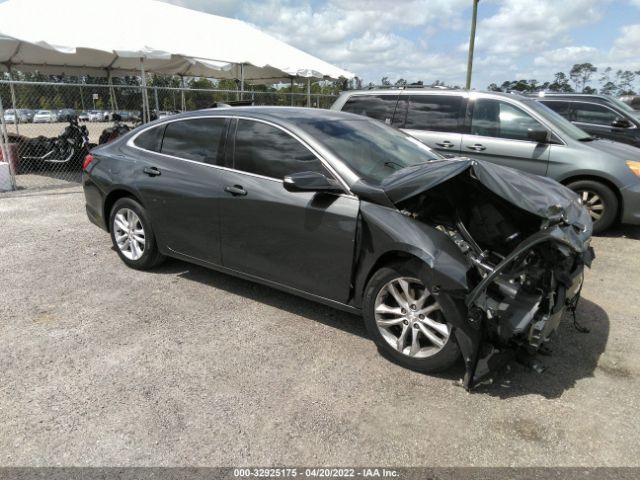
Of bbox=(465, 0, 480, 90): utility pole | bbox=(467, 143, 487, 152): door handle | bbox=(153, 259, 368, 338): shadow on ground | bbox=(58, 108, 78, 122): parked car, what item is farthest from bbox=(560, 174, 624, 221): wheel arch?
bbox=(465, 0, 480, 90): utility pole

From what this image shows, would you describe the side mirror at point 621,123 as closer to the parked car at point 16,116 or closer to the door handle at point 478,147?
the door handle at point 478,147

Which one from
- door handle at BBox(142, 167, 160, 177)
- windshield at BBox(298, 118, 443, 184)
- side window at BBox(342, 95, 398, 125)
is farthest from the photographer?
side window at BBox(342, 95, 398, 125)

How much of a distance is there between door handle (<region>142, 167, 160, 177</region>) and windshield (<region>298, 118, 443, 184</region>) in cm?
155

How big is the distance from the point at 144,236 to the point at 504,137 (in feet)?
16.4

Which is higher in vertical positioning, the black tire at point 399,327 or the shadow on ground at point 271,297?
the black tire at point 399,327

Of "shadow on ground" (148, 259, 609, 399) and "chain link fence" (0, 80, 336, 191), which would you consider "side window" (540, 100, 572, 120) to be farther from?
"chain link fence" (0, 80, 336, 191)

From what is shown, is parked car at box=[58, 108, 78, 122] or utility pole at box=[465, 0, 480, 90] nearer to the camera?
parked car at box=[58, 108, 78, 122]

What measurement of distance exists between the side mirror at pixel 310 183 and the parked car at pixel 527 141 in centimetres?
390

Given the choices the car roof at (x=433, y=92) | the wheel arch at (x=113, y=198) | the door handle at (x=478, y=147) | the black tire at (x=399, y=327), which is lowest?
the black tire at (x=399, y=327)

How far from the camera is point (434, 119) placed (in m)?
7.39

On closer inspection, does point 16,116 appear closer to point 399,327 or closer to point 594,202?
point 399,327

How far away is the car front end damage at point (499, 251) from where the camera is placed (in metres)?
2.86

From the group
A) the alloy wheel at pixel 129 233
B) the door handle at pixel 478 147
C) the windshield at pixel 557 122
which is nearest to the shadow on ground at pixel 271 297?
the alloy wheel at pixel 129 233

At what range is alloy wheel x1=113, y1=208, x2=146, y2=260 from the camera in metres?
4.93
